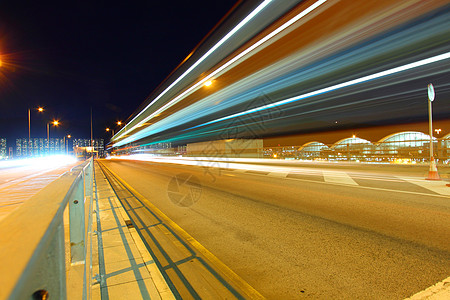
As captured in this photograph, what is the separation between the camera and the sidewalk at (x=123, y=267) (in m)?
2.66

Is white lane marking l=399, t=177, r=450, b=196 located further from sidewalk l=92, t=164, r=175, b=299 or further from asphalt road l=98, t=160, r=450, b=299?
sidewalk l=92, t=164, r=175, b=299

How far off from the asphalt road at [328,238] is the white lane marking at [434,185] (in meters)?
0.30

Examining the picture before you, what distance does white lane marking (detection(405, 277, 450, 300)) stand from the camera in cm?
257

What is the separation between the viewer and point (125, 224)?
4.93 m

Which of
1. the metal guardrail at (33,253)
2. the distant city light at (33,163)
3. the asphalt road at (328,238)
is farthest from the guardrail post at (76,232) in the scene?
the distant city light at (33,163)

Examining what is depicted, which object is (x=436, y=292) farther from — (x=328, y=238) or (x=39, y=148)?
(x=39, y=148)

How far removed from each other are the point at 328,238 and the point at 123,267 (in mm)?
3290

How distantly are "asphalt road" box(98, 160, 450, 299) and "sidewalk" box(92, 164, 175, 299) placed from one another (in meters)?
1.09

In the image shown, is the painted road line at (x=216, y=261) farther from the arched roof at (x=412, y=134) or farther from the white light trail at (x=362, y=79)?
the arched roof at (x=412, y=134)

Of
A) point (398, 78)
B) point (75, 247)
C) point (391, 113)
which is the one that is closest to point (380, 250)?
point (75, 247)

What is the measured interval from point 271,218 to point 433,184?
22.9 ft

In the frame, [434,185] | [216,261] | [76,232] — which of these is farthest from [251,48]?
[76,232]

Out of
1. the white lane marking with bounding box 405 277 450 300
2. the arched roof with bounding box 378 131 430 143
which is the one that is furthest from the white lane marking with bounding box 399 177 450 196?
the arched roof with bounding box 378 131 430 143

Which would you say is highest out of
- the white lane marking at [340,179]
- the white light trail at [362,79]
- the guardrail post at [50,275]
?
the white light trail at [362,79]
